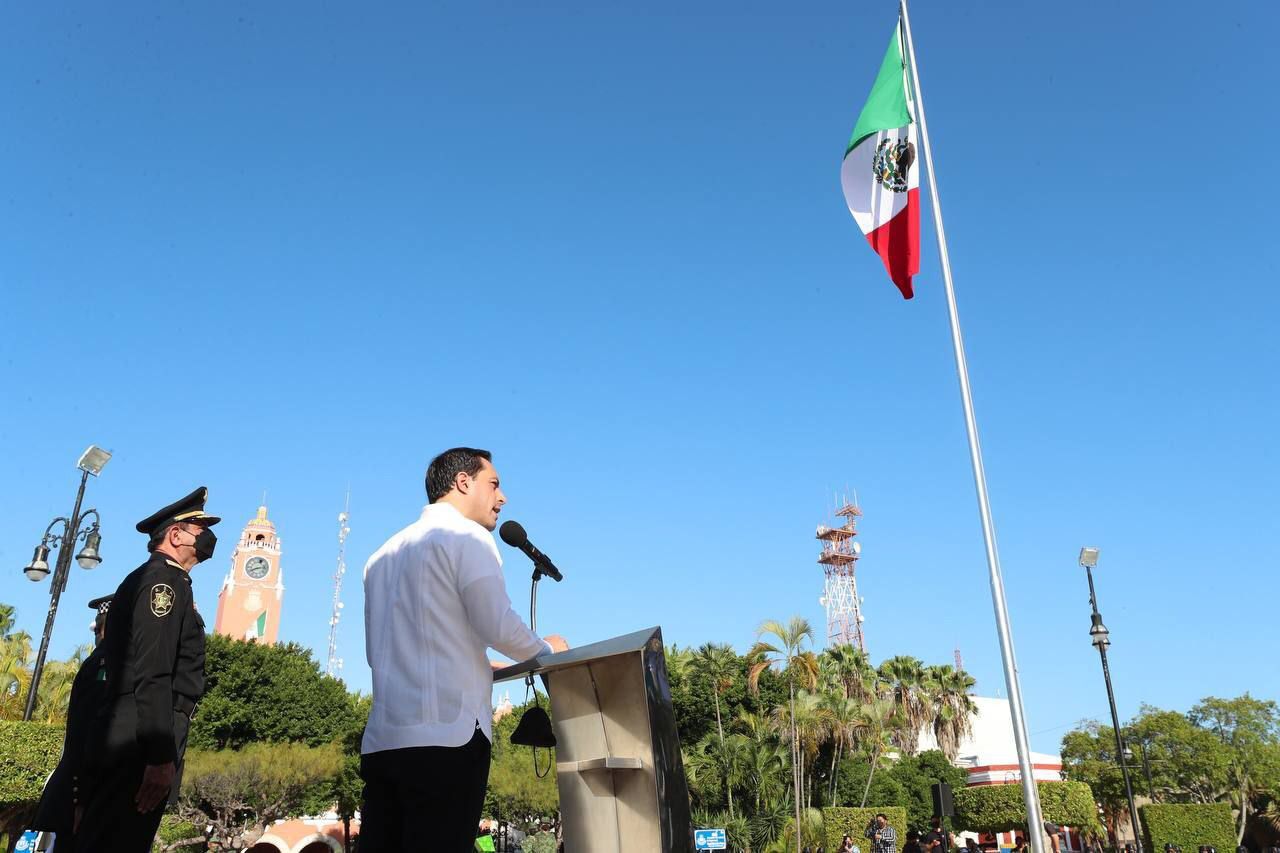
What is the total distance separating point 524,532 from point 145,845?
1967mm

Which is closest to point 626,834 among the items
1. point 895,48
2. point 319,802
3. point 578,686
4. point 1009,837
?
point 578,686

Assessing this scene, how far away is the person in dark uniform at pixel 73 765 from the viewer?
11.1ft

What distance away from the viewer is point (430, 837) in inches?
95.0

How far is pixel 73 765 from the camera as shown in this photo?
3.51 metres

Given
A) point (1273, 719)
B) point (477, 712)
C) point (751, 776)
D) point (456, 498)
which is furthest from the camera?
point (1273, 719)

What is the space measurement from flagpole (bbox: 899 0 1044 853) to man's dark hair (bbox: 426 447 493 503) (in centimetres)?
445

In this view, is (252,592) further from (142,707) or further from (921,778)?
(142,707)

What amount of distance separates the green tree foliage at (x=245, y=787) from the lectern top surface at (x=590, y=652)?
33.1 meters

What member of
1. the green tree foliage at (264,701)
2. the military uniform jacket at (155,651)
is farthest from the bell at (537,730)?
the green tree foliage at (264,701)

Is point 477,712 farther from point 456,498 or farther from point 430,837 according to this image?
point 456,498

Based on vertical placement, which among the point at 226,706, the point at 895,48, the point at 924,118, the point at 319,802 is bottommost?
the point at 319,802

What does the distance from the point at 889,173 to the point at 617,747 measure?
24.9 ft

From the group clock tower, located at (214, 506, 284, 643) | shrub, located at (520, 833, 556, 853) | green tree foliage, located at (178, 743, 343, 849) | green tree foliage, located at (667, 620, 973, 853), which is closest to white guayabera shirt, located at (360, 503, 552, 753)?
green tree foliage, located at (667, 620, 973, 853)

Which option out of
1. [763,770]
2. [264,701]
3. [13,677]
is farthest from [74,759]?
[264,701]
